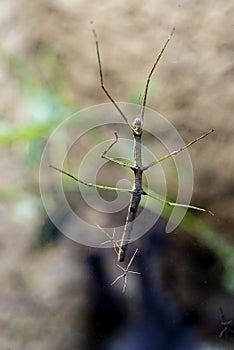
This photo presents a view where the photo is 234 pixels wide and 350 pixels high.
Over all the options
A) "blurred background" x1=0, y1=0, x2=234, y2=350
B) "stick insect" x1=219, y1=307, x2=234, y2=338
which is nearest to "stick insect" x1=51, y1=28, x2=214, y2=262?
"blurred background" x1=0, y1=0, x2=234, y2=350

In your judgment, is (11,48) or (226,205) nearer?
(226,205)

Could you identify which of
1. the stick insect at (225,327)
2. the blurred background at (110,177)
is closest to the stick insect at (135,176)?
the blurred background at (110,177)

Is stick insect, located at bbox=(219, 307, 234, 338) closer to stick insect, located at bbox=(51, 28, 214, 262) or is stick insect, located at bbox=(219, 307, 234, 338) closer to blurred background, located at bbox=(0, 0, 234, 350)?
blurred background, located at bbox=(0, 0, 234, 350)

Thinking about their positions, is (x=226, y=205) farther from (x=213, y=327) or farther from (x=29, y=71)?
(x=29, y=71)

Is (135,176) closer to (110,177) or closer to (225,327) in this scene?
(110,177)

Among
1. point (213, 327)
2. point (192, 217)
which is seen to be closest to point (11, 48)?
point (192, 217)

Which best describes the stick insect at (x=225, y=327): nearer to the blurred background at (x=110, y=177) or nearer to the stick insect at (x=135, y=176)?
the blurred background at (x=110, y=177)

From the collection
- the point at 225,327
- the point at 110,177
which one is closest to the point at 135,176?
the point at 110,177

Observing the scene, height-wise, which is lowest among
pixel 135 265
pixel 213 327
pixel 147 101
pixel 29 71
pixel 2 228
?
pixel 213 327

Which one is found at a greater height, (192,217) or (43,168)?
(43,168)
